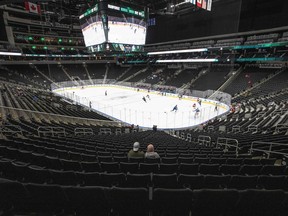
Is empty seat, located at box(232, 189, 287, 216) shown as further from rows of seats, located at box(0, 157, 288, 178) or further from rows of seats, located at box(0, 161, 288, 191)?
rows of seats, located at box(0, 157, 288, 178)

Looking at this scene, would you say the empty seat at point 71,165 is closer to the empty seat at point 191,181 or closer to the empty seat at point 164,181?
the empty seat at point 164,181

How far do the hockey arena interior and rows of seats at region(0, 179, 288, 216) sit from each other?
0.05 ft

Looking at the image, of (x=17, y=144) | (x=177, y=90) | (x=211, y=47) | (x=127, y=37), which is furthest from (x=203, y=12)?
(x=17, y=144)

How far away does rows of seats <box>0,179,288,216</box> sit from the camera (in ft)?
8.59

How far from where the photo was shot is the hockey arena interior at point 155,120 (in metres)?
2.71

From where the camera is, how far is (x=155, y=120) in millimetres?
18266

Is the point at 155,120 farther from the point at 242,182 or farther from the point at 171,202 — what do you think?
the point at 171,202

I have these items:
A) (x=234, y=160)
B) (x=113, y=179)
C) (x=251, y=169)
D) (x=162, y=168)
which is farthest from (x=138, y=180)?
(x=234, y=160)

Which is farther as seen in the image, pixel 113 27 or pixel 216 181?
pixel 113 27

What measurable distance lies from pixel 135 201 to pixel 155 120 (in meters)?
15.7

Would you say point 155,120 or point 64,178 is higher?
point 64,178

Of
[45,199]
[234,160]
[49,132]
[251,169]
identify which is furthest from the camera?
[49,132]

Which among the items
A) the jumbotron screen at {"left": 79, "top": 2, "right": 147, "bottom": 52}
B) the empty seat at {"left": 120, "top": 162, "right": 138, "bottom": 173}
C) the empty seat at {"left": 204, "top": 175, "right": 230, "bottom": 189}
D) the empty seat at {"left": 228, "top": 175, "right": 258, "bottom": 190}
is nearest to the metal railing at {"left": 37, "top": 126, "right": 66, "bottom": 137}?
the empty seat at {"left": 120, "top": 162, "right": 138, "bottom": 173}

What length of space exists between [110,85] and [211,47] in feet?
90.5
